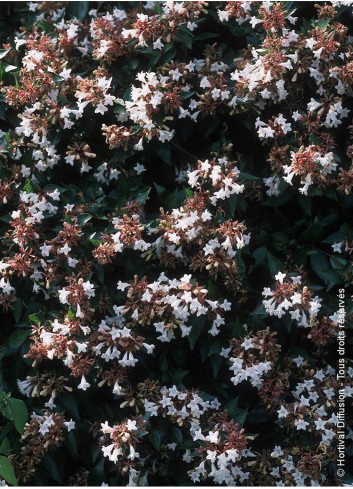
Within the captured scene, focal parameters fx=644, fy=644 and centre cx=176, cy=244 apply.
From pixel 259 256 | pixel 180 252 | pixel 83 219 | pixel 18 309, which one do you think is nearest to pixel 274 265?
pixel 259 256

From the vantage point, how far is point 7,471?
2770 mm

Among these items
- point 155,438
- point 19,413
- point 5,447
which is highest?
point 19,413

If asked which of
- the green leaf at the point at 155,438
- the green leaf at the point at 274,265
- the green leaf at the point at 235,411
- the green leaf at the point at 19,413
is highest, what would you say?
the green leaf at the point at 274,265

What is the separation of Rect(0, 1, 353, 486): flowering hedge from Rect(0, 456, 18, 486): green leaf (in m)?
0.01

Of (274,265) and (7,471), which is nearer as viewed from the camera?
(7,471)

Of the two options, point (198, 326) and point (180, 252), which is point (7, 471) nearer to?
point (198, 326)

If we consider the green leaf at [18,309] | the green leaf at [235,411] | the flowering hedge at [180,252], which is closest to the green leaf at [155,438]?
the flowering hedge at [180,252]

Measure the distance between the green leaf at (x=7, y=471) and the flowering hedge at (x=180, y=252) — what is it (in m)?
0.01

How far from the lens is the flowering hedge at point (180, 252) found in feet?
9.41

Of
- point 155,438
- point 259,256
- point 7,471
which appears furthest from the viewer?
point 259,256

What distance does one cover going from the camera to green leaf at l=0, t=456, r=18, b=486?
277cm

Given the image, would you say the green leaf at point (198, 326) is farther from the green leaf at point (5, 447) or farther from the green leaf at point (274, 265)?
the green leaf at point (5, 447)

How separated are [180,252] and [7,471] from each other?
3.99ft

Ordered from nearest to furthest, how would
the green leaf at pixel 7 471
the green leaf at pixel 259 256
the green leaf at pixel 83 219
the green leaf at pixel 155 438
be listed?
the green leaf at pixel 7 471, the green leaf at pixel 155 438, the green leaf at pixel 83 219, the green leaf at pixel 259 256
